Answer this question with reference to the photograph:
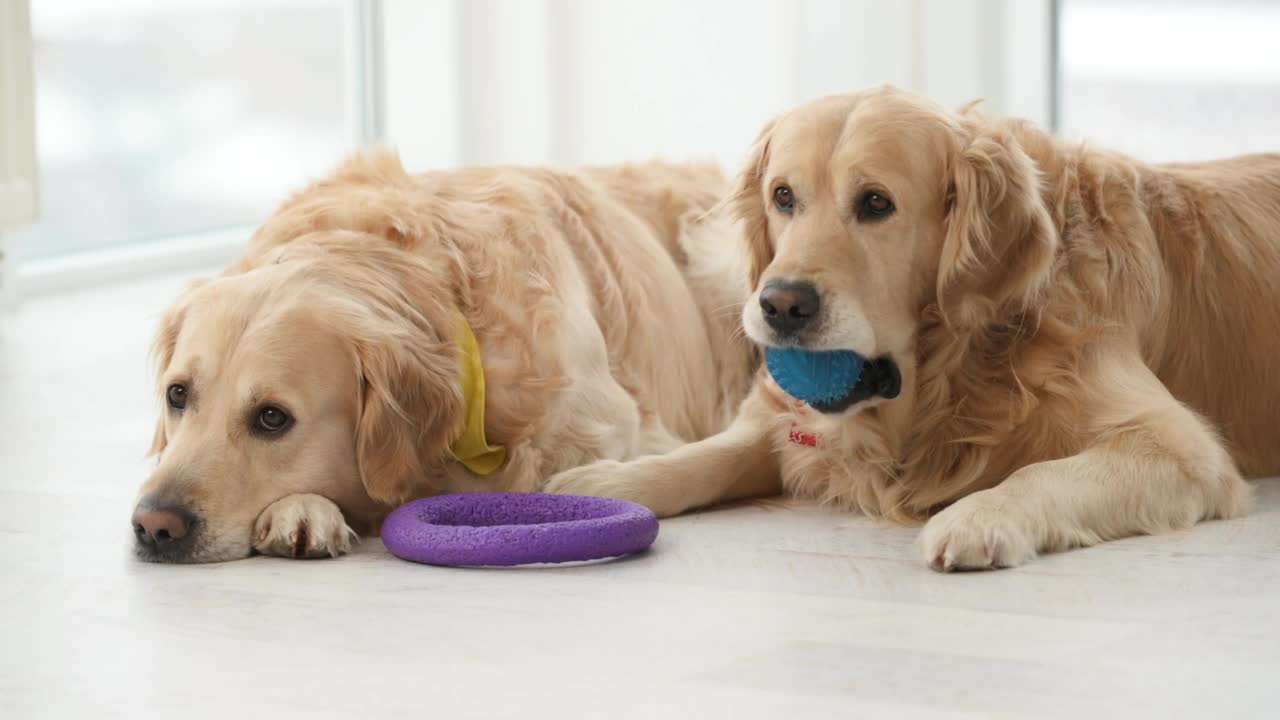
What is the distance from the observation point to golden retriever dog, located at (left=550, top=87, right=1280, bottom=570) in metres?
2.28

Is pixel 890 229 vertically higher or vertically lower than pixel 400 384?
higher

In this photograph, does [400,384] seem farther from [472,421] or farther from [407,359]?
[472,421]

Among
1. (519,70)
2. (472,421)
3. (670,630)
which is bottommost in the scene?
(670,630)

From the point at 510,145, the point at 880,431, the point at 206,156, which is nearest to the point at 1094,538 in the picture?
the point at 880,431

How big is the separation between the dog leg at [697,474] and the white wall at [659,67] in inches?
77.3

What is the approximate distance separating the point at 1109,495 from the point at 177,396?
1.33 m

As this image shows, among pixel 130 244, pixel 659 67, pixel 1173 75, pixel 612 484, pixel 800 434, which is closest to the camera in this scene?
pixel 612 484

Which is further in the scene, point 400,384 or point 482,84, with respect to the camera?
point 482,84

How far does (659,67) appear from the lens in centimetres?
535

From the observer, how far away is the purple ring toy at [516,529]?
7.26 ft

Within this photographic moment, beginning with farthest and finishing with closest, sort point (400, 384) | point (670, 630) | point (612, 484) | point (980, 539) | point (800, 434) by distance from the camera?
point (800, 434)
point (612, 484)
point (400, 384)
point (980, 539)
point (670, 630)

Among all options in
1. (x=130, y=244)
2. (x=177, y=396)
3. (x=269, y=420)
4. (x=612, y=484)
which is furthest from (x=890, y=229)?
(x=130, y=244)

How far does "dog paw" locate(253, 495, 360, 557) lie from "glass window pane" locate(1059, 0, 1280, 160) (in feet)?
11.0

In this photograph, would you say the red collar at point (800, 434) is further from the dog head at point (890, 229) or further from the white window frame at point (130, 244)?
the white window frame at point (130, 244)
